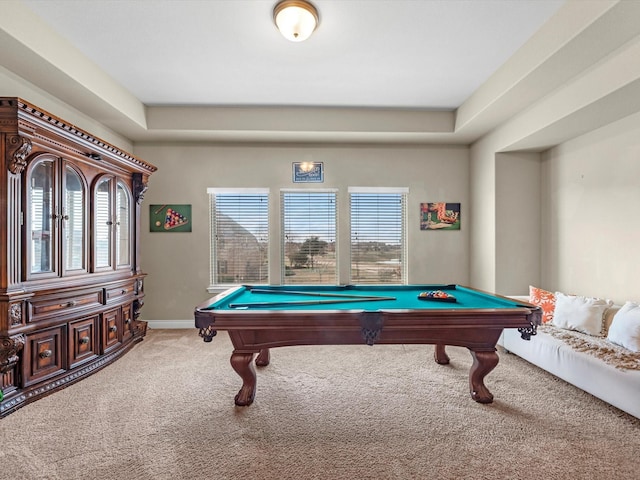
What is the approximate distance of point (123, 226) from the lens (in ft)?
12.0

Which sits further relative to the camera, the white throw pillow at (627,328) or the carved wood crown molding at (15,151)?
the white throw pillow at (627,328)

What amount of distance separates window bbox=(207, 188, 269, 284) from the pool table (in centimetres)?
191

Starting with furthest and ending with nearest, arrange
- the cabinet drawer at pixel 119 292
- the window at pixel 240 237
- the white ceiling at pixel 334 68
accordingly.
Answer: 1. the window at pixel 240 237
2. the cabinet drawer at pixel 119 292
3. the white ceiling at pixel 334 68

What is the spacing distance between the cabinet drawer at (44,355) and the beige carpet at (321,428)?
0.67 feet

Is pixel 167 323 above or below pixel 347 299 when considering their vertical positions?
below

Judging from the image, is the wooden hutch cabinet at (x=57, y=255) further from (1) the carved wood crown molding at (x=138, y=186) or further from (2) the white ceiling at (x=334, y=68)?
(2) the white ceiling at (x=334, y=68)

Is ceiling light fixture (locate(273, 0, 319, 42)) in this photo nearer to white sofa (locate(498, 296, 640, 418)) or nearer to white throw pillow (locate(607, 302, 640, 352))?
white sofa (locate(498, 296, 640, 418))

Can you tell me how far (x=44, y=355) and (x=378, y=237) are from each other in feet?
12.8

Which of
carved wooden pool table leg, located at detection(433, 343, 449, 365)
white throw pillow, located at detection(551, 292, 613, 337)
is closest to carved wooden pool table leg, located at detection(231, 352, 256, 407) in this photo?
carved wooden pool table leg, located at detection(433, 343, 449, 365)

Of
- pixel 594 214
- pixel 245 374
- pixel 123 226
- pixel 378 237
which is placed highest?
pixel 594 214

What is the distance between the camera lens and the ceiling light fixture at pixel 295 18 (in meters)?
2.28

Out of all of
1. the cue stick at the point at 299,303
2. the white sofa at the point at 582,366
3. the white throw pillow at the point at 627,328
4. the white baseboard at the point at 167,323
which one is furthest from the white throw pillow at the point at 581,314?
the white baseboard at the point at 167,323

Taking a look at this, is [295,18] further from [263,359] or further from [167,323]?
[167,323]

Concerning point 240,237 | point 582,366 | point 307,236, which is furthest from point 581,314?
point 240,237
